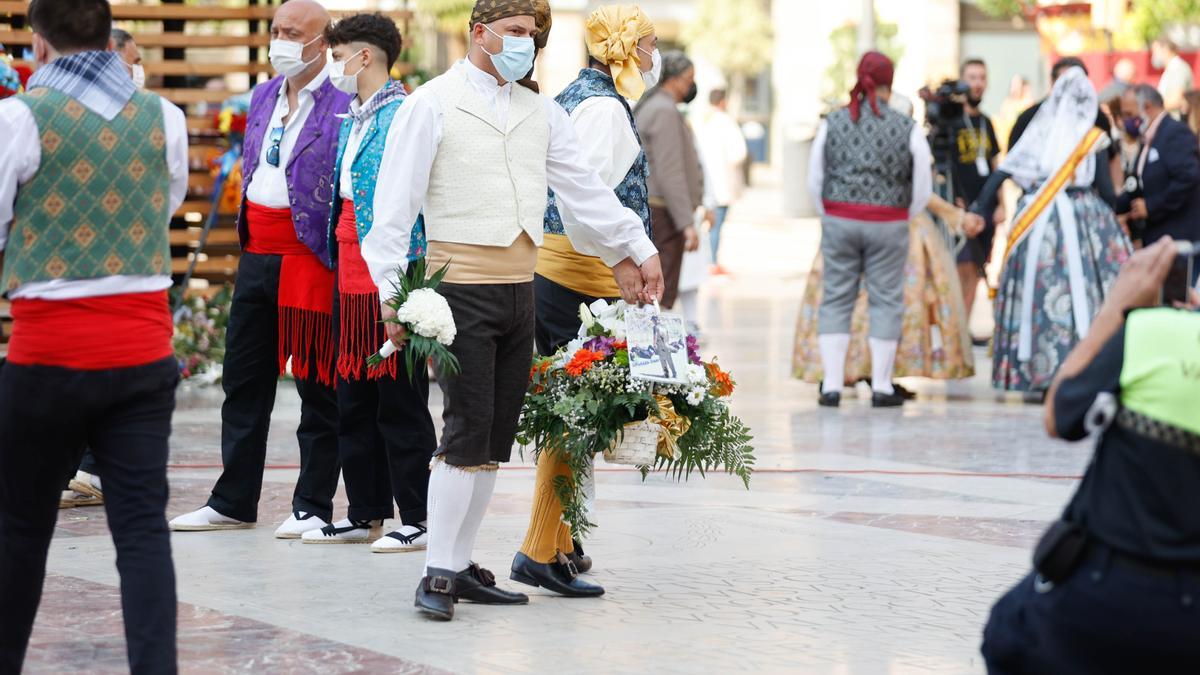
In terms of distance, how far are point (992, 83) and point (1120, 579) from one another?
124 feet

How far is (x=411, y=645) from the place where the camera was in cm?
518

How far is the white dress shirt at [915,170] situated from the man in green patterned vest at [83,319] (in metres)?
6.63

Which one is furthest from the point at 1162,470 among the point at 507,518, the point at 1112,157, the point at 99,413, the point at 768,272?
the point at 768,272

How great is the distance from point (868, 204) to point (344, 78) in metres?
4.50

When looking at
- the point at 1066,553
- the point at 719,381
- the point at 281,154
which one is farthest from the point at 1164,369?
the point at 281,154

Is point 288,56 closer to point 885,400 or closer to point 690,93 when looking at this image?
point 690,93

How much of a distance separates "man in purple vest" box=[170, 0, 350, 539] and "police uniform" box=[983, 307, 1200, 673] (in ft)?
12.5

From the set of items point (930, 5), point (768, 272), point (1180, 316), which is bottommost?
point (768, 272)

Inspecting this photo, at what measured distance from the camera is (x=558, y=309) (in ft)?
20.8

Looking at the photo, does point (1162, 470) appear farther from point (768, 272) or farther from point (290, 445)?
point (768, 272)

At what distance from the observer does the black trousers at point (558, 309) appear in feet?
20.7

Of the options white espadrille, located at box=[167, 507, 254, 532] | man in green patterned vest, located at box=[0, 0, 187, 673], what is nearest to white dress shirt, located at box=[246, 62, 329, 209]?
white espadrille, located at box=[167, 507, 254, 532]

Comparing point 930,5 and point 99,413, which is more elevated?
point 930,5

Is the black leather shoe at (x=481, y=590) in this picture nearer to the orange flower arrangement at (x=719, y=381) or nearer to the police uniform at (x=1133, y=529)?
the orange flower arrangement at (x=719, y=381)
